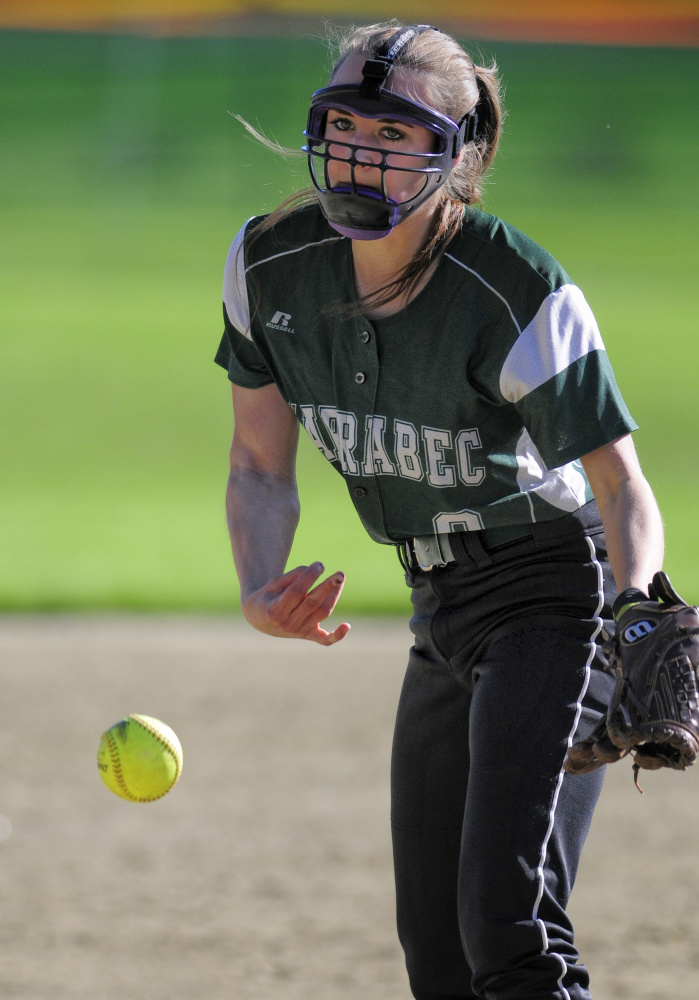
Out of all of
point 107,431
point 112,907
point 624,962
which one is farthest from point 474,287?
point 107,431

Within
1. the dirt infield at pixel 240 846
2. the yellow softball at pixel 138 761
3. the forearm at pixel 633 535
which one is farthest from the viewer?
the dirt infield at pixel 240 846

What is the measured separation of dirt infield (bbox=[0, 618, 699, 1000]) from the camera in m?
3.91

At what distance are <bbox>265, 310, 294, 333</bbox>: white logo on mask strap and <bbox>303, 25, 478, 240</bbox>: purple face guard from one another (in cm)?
26

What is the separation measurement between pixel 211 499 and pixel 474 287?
9.26 metres

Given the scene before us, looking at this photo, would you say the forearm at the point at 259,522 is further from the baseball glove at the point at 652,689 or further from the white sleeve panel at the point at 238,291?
the baseball glove at the point at 652,689

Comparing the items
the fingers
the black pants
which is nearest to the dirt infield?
the black pants

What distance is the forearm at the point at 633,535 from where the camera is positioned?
7.38 feet

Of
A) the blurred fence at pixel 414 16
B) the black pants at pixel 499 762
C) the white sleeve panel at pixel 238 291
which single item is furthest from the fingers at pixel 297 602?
the blurred fence at pixel 414 16

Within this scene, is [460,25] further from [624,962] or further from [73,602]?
[624,962]

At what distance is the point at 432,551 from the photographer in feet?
8.80

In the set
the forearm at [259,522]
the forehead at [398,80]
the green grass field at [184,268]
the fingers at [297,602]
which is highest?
the green grass field at [184,268]

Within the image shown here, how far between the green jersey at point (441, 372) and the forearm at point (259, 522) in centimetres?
18

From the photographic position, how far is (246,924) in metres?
4.20

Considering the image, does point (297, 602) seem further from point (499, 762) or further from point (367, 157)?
point (367, 157)
